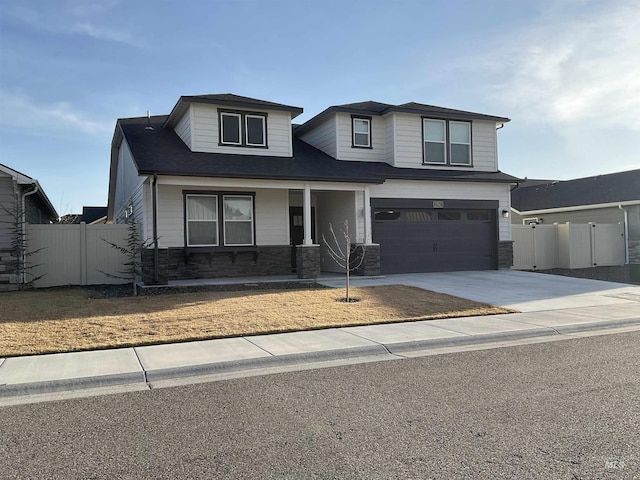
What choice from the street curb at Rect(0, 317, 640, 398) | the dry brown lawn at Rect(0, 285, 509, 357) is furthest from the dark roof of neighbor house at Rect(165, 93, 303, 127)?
the street curb at Rect(0, 317, 640, 398)

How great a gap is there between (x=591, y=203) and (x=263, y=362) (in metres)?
23.6

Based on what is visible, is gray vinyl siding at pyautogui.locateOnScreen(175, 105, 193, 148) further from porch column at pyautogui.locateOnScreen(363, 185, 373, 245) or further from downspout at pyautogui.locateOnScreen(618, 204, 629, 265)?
downspout at pyautogui.locateOnScreen(618, 204, 629, 265)

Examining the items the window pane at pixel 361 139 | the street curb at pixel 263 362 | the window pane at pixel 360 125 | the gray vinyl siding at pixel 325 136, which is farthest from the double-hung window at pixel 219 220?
the street curb at pixel 263 362

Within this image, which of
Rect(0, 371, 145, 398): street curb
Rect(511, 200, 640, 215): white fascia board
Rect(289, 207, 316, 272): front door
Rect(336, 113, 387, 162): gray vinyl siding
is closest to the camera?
Rect(0, 371, 145, 398): street curb

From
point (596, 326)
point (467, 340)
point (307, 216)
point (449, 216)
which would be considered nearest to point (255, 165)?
point (307, 216)

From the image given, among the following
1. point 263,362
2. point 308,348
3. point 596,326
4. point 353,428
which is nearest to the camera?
point 353,428

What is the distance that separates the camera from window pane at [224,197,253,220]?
16.9 metres

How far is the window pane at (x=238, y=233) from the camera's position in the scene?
664 inches

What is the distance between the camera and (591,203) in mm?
25359

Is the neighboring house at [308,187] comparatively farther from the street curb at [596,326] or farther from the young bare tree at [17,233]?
the street curb at [596,326]

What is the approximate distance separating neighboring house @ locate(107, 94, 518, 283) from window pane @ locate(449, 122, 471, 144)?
39 millimetres

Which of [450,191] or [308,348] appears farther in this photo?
[450,191]

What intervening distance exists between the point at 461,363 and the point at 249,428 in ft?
11.1

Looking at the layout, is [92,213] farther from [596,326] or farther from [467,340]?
[596,326]
